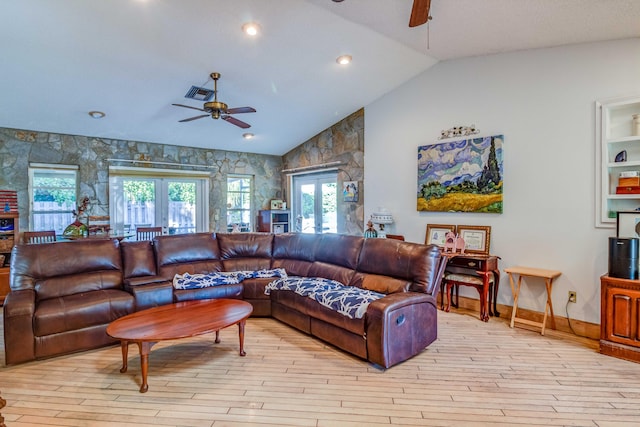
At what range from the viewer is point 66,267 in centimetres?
362

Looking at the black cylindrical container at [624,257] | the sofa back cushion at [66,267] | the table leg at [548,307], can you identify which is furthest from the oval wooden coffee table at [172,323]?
the black cylindrical container at [624,257]

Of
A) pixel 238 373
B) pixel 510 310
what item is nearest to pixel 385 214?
pixel 510 310

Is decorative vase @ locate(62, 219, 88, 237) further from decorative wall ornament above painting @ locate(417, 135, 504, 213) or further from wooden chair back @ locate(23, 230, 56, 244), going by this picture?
decorative wall ornament above painting @ locate(417, 135, 504, 213)

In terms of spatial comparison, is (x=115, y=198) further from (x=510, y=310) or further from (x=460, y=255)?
(x=510, y=310)

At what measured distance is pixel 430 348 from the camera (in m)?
3.27

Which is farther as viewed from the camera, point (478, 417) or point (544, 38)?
point (544, 38)

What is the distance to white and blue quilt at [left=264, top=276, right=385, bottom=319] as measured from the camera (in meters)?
2.98

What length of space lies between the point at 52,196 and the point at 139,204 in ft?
4.13

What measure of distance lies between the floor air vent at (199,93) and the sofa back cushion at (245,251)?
6.44 ft

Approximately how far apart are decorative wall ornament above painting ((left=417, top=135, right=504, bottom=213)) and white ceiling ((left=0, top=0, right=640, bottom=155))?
1.19 meters

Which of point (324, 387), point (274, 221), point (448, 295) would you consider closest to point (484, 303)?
point (448, 295)

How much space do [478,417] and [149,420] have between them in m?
2.16

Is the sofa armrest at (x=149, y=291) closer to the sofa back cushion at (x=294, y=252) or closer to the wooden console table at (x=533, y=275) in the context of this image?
the sofa back cushion at (x=294, y=252)

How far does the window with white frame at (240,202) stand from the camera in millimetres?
7098
